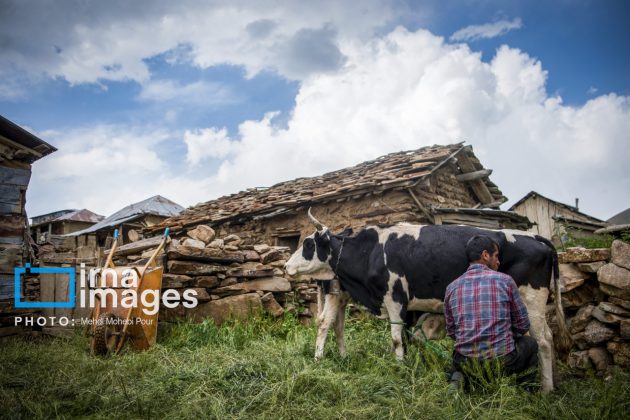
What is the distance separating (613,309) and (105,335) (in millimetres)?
5387

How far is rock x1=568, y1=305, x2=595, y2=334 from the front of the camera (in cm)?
439

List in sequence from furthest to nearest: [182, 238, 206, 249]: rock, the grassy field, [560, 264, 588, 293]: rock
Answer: [182, 238, 206, 249]: rock < [560, 264, 588, 293]: rock < the grassy field

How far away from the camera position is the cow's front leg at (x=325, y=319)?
4805 millimetres

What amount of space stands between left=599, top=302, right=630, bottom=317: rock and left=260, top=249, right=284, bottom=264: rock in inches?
192

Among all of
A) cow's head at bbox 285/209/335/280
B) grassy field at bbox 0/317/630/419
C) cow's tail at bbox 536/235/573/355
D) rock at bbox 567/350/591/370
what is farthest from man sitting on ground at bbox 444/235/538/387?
cow's head at bbox 285/209/335/280

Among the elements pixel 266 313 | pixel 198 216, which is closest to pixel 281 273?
pixel 266 313

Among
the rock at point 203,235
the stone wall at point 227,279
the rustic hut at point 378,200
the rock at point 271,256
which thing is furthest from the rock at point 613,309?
the rock at point 203,235

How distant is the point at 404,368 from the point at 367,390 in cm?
54

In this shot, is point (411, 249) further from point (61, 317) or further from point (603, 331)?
point (61, 317)

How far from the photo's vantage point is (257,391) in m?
3.62

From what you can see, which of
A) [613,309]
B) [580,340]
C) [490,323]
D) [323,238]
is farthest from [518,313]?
[323,238]

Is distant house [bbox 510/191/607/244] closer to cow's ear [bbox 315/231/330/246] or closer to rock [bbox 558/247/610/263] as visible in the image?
rock [bbox 558/247/610/263]

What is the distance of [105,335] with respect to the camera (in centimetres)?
531

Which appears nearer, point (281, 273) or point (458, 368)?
point (458, 368)
